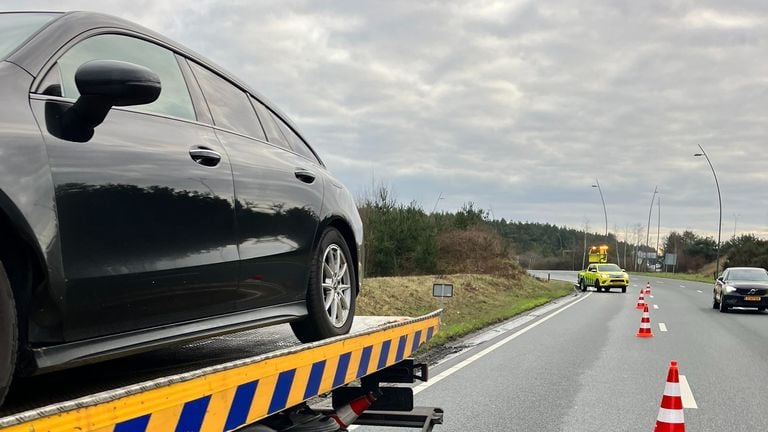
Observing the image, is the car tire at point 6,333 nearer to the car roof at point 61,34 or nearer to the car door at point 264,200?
the car roof at point 61,34

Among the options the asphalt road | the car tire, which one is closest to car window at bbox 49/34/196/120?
the car tire

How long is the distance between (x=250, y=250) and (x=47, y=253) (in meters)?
1.14

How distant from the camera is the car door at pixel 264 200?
3227 mm

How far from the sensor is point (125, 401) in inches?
73.0

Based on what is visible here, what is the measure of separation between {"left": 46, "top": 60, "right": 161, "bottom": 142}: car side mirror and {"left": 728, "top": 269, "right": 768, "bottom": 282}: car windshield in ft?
78.1

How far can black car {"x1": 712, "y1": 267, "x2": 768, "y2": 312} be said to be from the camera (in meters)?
22.0

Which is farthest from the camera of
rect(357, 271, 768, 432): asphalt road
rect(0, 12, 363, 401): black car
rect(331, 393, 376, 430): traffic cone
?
rect(357, 271, 768, 432): asphalt road

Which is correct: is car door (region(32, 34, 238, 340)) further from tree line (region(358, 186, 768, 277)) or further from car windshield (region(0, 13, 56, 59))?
tree line (region(358, 186, 768, 277))

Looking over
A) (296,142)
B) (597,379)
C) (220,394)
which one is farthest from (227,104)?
(597,379)

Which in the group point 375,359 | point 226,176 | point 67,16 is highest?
point 67,16

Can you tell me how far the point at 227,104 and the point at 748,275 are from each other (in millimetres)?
23202

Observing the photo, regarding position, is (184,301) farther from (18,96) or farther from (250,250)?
(18,96)

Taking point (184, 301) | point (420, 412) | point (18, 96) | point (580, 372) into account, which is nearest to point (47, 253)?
point (18, 96)

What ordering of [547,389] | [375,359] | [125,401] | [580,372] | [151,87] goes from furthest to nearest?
[580,372] → [547,389] → [375,359] → [151,87] → [125,401]
